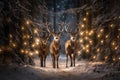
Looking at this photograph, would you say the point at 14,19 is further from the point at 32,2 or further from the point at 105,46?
the point at 105,46

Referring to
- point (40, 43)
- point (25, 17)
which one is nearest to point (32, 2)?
point (25, 17)

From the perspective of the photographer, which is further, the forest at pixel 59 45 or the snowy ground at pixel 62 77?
the forest at pixel 59 45

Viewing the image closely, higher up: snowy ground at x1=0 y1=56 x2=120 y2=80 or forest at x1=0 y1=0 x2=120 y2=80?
forest at x1=0 y1=0 x2=120 y2=80

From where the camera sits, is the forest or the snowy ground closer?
the snowy ground

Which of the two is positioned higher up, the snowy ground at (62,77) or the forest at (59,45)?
the forest at (59,45)

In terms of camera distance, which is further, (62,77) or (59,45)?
(59,45)

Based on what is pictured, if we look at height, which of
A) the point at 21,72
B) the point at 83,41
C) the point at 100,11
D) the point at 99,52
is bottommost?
the point at 21,72

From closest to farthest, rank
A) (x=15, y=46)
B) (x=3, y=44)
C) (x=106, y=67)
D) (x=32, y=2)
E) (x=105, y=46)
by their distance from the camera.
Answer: (x=3, y=44) → (x=106, y=67) → (x=15, y=46) → (x=105, y=46) → (x=32, y=2)

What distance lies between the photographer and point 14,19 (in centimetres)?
1741

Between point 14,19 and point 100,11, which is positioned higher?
point 100,11

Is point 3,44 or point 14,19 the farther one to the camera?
point 14,19

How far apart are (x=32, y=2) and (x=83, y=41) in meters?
6.69

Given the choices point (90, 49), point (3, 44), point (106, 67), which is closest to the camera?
point (3, 44)

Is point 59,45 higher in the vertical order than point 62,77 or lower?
higher
